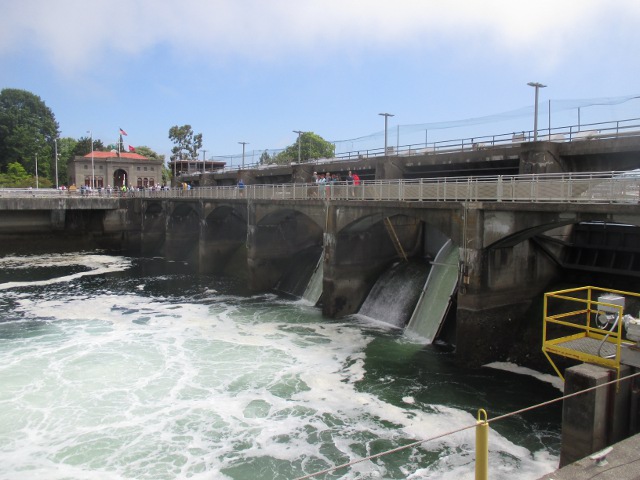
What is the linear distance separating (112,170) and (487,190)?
84.3m

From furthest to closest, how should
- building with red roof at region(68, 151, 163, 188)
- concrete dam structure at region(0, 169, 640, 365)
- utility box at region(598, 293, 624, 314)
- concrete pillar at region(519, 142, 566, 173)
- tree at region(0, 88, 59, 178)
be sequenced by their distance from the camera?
tree at region(0, 88, 59, 178)
building with red roof at region(68, 151, 163, 188)
concrete pillar at region(519, 142, 566, 173)
concrete dam structure at region(0, 169, 640, 365)
utility box at region(598, 293, 624, 314)

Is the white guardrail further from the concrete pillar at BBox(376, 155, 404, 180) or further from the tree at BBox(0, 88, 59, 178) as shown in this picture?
the tree at BBox(0, 88, 59, 178)

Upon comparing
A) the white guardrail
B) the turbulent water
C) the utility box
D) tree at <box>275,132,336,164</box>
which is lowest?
the turbulent water

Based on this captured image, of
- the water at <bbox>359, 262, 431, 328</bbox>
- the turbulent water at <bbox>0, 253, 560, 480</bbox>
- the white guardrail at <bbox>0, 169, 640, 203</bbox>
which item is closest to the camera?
the turbulent water at <bbox>0, 253, 560, 480</bbox>

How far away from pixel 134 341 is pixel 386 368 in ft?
36.6

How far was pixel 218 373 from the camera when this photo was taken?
19203 millimetres

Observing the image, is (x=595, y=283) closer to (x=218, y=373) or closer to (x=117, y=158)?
(x=218, y=373)

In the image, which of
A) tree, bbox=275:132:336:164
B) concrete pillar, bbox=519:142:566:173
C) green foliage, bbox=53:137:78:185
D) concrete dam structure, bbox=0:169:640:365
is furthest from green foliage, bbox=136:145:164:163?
concrete pillar, bbox=519:142:566:173

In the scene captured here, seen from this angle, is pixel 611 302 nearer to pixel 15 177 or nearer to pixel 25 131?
pixel 15 177

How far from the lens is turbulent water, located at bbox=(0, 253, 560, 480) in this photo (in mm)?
13164

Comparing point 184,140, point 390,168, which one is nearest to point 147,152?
point 184,140

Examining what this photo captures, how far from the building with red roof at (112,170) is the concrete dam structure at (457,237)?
42910 millimetres

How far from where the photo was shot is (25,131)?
100 meters

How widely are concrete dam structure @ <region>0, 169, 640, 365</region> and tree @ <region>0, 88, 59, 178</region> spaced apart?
58.6 m
